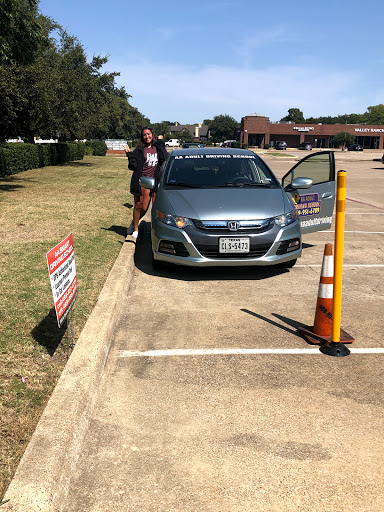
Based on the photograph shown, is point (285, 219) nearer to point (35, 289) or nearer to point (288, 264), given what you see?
point (288, 264)

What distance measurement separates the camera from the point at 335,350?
13.2 feet

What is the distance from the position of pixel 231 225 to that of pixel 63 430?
3.69m

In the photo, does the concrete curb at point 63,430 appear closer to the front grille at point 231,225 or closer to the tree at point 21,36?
the front grille at point 231,225

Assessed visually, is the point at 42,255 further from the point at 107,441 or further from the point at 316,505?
the point at 316,505

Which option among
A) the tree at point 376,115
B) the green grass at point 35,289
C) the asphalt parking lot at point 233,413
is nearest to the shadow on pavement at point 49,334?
the green grass at point 35,289

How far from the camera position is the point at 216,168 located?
729 cm

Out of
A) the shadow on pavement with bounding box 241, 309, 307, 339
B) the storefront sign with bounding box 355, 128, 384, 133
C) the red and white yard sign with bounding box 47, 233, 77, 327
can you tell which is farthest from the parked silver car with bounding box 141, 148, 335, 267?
the storefront sign with bounding box 355, 128, 384, 133

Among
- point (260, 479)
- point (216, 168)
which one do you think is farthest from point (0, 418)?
point (216, 168)

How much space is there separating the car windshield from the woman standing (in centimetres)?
77

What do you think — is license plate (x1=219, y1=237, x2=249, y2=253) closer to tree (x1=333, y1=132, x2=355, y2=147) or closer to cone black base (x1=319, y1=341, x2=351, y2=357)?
cone black base (x1=319, y1=341, x2=351, y2=357)

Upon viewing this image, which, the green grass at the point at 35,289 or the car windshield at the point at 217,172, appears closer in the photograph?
the green grass at the point at 35,289

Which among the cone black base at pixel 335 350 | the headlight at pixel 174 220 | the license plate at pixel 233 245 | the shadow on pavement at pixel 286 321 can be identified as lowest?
the shadow on pavement at pixel 286 321

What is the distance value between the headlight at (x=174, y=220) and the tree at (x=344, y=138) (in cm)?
10474

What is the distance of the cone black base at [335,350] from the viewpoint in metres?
4.00
